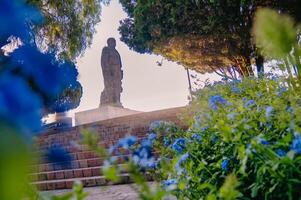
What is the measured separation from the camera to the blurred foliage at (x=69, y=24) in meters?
10.7

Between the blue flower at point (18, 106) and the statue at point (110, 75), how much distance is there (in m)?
16.8

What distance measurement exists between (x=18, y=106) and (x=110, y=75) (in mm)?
17045

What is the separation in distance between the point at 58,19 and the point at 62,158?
11208 millimetres

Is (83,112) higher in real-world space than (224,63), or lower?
lower

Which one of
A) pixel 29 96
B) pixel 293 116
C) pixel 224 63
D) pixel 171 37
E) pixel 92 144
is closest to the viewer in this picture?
pixel 29 96

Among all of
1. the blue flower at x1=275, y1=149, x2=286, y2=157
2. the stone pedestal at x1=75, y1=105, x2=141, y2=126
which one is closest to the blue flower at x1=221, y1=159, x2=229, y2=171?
the blue flower at x1=275, y1=149, x2=286, y2=157

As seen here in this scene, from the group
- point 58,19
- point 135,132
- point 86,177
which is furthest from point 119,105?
point 86,177

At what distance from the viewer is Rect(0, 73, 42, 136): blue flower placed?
0.33 m

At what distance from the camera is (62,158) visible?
0.37m

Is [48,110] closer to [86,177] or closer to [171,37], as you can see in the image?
[86,177]

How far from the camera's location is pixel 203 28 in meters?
11.9

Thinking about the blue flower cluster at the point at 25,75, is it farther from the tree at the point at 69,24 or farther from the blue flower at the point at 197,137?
the tree at the point at 69,24

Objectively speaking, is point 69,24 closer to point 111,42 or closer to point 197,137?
point 111,42

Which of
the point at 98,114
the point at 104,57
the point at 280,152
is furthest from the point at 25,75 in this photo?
the point at 104,57
